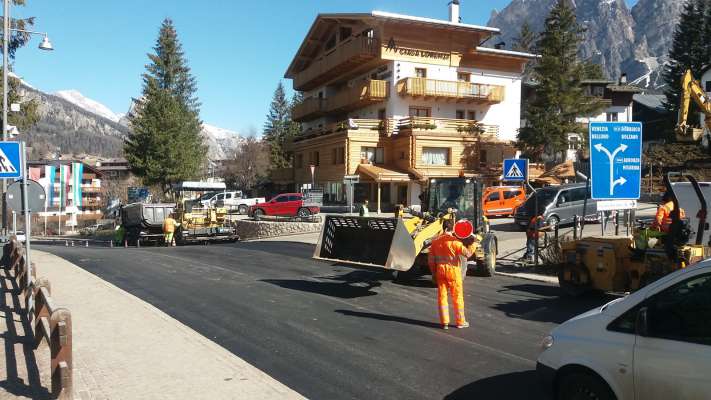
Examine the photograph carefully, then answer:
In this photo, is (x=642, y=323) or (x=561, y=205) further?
(x=561, y=205)

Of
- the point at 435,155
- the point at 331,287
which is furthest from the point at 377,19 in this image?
the point at 331,287

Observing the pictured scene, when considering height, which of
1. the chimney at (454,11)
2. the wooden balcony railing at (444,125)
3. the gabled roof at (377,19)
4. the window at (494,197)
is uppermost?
the chimney at (454,11)

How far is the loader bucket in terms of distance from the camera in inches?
422

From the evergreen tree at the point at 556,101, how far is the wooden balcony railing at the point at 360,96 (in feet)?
35.0

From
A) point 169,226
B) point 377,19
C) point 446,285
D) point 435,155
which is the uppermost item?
point 377,19

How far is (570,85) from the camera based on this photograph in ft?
131

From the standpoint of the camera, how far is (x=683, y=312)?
4.06 metres

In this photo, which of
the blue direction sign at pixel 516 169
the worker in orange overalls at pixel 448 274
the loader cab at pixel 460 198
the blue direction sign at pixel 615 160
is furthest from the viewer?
the blue direction sign at pixel 516 169

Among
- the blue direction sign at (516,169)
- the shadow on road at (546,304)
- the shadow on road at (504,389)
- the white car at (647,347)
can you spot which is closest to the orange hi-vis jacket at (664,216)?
the shadow on road at (546,304)

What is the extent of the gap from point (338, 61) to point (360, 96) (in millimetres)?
4073

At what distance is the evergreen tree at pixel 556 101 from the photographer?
3953 centimetres

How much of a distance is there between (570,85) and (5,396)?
40451mm

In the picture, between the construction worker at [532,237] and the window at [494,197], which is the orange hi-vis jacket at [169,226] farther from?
the construction worker at [532,237]

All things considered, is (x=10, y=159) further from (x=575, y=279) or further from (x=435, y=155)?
(x=435, y=155)
